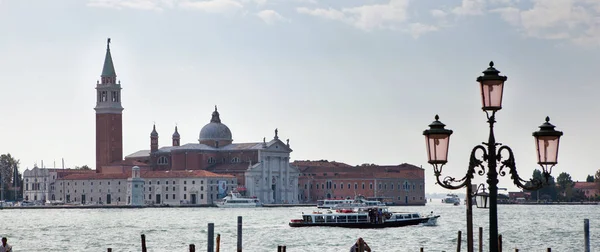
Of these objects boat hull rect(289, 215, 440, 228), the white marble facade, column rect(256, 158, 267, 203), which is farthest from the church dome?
boat hull rect(289, 215, 440, 228)

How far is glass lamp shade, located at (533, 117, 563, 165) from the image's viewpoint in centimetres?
1227

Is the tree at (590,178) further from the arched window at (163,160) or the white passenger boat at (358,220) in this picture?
the white passenger boat at (358,220)

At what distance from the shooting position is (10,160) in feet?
474

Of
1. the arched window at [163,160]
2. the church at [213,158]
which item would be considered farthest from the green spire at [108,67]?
the arched window at [163,160]

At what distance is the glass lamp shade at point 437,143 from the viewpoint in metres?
12.3

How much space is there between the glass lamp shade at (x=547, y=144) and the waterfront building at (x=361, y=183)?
11995cm

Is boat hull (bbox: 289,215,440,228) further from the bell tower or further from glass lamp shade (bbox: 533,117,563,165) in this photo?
the bell tower

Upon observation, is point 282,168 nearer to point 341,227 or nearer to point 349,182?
point 349,182

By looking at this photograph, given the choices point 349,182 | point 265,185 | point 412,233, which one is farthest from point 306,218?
point 349,182

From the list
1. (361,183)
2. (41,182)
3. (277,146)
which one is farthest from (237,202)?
(41,182)

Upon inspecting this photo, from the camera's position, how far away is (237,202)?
4732 inches

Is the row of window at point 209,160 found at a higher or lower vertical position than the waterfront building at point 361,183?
higher

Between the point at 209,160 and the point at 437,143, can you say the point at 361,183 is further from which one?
the point at 437,143

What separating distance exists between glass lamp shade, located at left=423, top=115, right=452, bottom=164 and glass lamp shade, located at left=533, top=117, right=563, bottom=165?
934mm
